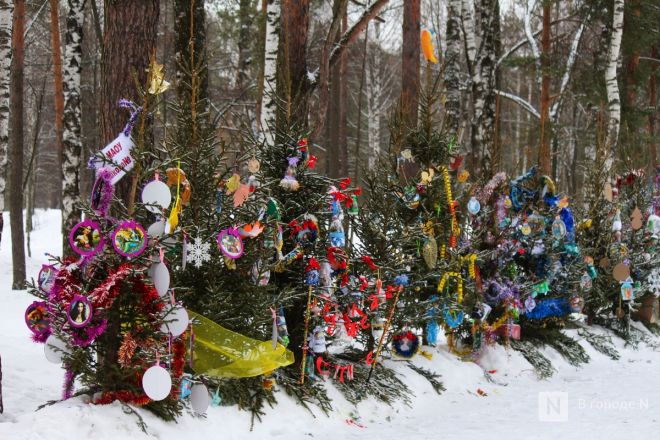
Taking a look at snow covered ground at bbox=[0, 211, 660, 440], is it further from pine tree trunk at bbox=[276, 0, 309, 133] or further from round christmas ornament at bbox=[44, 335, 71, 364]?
pine tree trunk at bbox=[276, 0, 309, 133]

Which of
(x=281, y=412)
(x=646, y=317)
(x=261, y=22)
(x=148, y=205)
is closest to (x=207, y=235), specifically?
(x=148, y=205)

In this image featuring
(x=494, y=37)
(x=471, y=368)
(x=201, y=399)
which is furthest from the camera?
(x=494, y=37)

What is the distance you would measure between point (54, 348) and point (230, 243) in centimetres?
145

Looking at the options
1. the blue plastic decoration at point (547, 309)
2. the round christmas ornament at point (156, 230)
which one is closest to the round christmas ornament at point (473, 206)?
the blue plastic decoration at point (547, 309)

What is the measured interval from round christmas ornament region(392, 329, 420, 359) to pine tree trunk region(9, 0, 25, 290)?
25.6ft

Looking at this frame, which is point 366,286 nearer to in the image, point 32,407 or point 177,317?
point 177,317

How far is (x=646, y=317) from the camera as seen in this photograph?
40.2ft

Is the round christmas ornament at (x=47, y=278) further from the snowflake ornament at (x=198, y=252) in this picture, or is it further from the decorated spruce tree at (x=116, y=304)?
the snowflake ornament at (x=198, y=252)

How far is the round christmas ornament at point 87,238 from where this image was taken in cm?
427

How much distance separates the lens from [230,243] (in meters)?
5.09

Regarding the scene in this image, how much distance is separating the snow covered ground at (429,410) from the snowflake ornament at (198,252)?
1.17m

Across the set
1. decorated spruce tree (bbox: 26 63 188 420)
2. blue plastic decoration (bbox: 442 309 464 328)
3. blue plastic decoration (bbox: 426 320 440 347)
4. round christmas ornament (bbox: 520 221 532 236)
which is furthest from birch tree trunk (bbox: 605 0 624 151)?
decorated spruce tree (bbox: 26 63 188 420)

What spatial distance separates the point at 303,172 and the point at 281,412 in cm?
225

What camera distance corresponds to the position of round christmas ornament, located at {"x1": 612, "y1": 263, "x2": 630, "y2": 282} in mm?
10727
